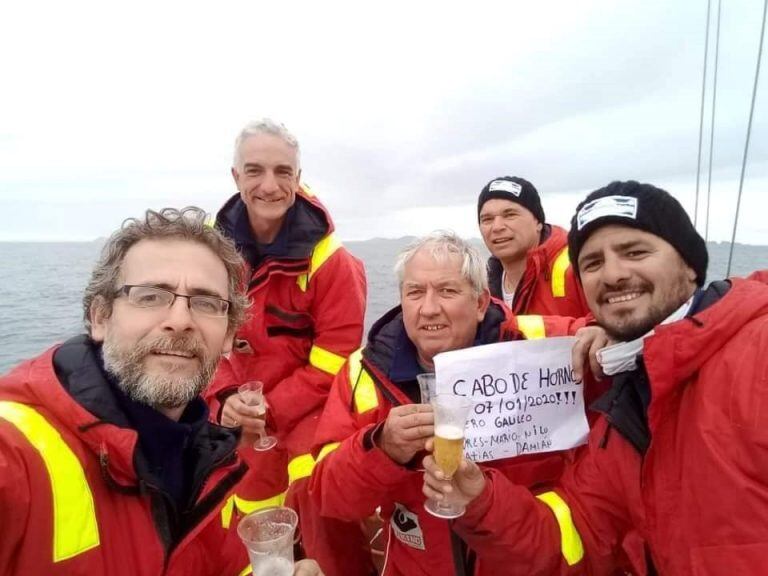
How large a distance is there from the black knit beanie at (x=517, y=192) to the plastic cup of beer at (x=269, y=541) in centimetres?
403

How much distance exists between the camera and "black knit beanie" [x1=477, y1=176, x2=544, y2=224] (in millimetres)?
4973

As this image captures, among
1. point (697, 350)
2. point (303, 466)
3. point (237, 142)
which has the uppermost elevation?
point (237, 142)

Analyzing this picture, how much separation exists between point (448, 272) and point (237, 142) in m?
2.06

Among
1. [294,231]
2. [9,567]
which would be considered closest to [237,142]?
[294,231]

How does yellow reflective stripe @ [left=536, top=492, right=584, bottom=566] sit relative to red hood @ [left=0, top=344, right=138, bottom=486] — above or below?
below

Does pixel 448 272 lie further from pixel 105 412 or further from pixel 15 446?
pixel 15 446

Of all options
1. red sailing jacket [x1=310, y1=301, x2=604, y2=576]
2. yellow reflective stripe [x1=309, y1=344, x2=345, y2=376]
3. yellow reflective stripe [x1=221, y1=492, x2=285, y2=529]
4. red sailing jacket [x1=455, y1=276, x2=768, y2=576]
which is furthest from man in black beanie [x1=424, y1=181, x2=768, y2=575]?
yellow reflective stripe [x1=221, y1=492, x2=285, y2=529]

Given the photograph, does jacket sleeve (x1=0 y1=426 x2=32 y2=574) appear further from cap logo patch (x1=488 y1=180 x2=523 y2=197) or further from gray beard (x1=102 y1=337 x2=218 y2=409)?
cap logo patch (x1=488 y1=180 x2=523 y2=197)

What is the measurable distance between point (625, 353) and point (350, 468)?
1.35m

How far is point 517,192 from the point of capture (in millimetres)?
4969

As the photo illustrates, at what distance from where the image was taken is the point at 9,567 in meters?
1.49

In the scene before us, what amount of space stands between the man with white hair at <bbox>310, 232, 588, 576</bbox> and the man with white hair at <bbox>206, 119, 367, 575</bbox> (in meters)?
0.84

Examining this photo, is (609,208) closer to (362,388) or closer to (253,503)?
(362,388)

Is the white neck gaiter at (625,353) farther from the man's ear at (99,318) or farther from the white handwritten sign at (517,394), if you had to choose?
the man's ear at (99,318)
